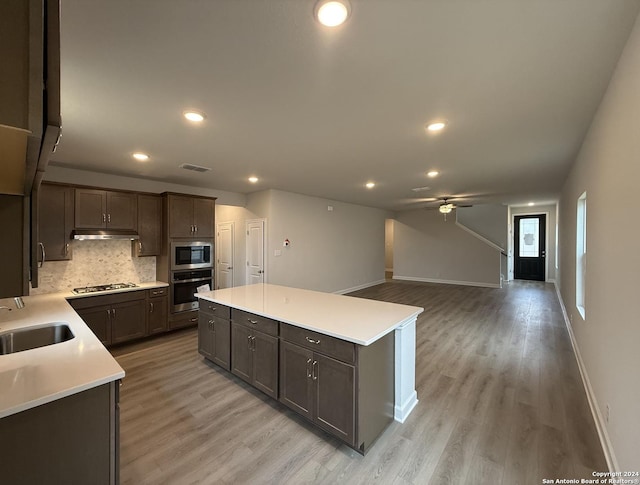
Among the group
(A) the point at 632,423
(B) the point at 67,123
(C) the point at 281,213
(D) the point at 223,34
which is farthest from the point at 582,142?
(B) the point at 67,123

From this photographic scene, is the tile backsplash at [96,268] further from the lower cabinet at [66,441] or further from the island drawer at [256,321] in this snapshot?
the lower cabinet at [66,441]

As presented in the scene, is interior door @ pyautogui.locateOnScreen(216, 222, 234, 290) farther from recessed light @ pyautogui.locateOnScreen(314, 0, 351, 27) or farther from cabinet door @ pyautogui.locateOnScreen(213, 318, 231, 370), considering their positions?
recessed light @ pyautogui.locateOnScreen(314, 0, 351, 27)

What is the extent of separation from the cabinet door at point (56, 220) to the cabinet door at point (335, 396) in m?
3.82

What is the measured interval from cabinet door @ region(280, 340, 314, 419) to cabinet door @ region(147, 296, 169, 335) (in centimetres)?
289

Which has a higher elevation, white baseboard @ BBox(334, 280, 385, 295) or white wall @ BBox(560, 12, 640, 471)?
white wall @ BBox(560, 12, 640, 471)

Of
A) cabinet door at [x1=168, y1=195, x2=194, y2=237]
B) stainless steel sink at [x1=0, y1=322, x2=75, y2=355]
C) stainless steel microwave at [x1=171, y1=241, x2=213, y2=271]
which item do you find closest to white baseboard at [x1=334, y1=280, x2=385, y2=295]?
stainless steel microwave at [x1=171, y1=241, x2=213, y2=271]

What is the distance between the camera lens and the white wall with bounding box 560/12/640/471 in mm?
1443

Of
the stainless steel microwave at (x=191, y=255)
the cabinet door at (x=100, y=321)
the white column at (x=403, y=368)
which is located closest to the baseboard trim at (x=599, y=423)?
the white column at (x=403, y=368)

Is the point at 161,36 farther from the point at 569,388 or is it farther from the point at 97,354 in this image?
the point at 569,388

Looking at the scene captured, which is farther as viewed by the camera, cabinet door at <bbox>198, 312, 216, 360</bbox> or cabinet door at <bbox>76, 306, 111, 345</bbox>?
cabinet door at <bbox>76, 306, 111, 345</bbox>

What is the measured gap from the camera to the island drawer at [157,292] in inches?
166

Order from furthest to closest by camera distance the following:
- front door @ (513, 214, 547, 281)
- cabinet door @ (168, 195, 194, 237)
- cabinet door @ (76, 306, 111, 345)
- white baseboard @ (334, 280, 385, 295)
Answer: front door @ (513, 214, 547, 281)
white baseboard @ (334, 280, 385, 295)
cabinet door @ (168, 195, 194, 237)
cabinet door @ (76, 306, 111, 345)

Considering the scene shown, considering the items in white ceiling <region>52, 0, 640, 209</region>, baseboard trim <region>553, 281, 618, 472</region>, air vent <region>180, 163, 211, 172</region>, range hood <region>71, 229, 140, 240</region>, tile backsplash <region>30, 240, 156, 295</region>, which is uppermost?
white ceiling <region>52, 0, 640, 209</region>

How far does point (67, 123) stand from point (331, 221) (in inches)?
211
